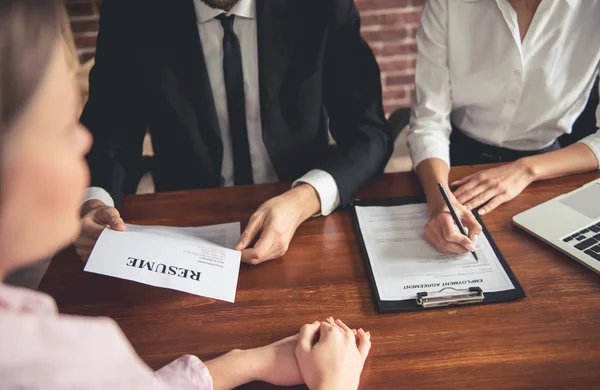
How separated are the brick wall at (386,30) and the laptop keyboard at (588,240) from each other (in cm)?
189

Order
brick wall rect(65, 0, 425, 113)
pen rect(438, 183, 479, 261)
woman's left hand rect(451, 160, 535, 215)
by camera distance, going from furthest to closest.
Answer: brick wall rect(65, 0, 425, 113), woman's left hand rect(451, 160, 535, 215), pen rect(438, 183, 479, 261)

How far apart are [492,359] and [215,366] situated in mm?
416

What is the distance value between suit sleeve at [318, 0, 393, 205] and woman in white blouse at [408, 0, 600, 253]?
0.36 feet

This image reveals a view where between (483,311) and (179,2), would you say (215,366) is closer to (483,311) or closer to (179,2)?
(483,311)

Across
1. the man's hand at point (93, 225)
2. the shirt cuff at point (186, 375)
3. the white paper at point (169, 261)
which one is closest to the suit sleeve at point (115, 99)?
the man's hand at point (93, 225)

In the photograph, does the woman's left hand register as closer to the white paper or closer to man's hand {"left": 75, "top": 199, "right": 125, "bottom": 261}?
the white paper

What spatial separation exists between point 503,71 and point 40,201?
4.03ft

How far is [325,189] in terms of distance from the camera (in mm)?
1117

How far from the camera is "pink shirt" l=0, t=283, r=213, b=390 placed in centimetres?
41

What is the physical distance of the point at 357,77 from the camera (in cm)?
133

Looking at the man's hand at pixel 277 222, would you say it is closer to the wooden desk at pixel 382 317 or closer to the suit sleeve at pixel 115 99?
the wooden desk at pixel 382 317

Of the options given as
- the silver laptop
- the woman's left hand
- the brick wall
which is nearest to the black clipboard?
the silver laptop

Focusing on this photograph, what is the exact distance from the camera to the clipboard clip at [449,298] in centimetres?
86

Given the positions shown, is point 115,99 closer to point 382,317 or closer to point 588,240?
point 382,317
